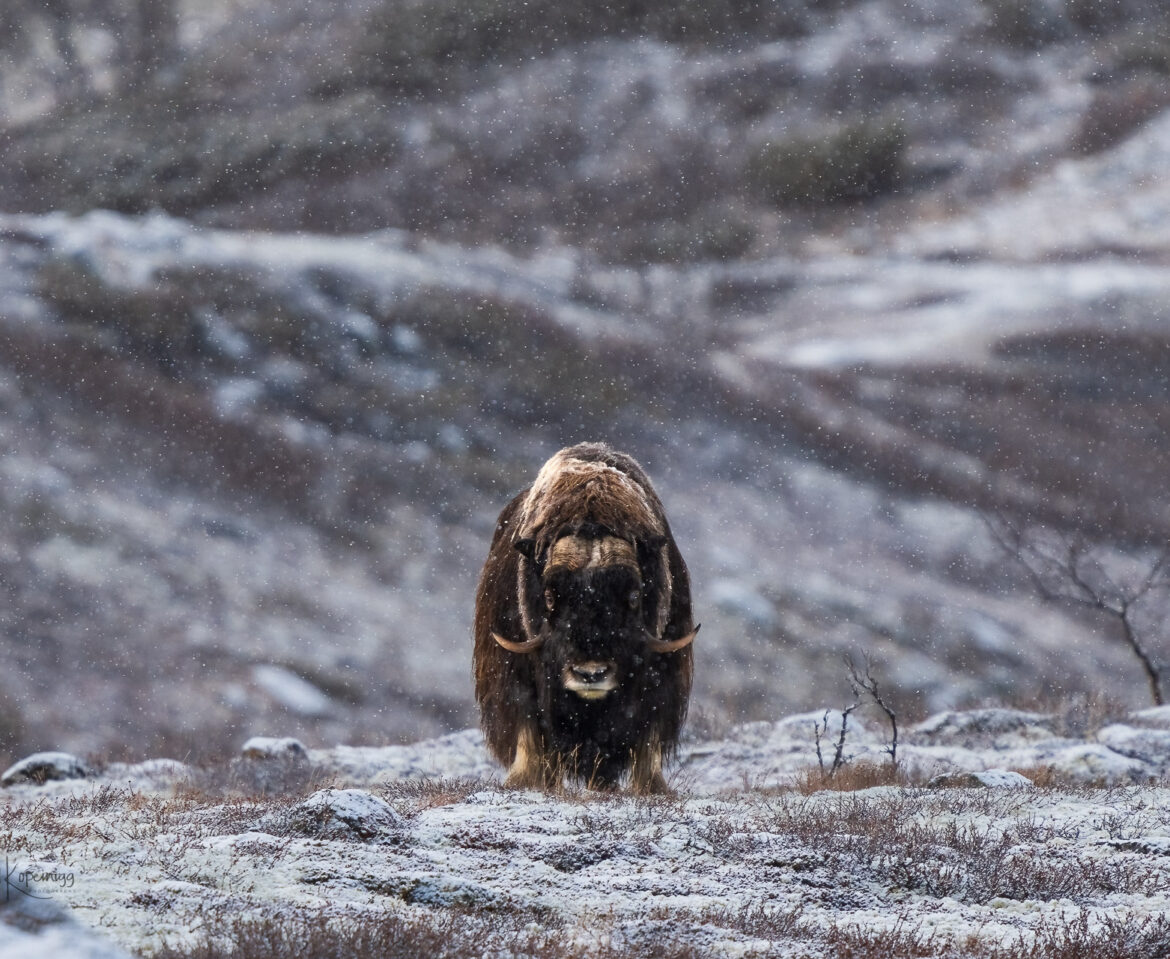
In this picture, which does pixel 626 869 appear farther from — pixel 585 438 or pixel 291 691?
pixel 585 438

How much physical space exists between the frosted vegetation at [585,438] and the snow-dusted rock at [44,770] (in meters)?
0.08

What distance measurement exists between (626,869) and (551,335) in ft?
95.3

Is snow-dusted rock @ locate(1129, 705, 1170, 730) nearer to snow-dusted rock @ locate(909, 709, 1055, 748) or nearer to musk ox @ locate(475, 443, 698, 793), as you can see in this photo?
snow-dusted rock @ locate(909, 709, 1055, 748)

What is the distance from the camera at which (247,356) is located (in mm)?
31391

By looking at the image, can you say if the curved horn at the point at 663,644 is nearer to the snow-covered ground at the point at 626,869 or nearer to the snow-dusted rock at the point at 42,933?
the snow-covered ground at the point at 626,869

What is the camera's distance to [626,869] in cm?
557

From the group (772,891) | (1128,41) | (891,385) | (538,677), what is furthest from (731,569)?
(1128,41)

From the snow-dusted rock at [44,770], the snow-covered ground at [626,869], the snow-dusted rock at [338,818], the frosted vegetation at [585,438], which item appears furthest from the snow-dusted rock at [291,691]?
the snow-dusted rock at [338,818]

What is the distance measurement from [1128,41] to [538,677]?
40.5m

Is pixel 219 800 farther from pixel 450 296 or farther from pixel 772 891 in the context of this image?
pixel 450 296

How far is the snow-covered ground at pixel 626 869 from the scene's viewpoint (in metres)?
4.45

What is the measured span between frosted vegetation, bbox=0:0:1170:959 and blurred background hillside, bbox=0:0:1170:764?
129mm

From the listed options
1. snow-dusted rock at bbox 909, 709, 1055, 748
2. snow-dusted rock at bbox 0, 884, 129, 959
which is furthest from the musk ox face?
snow-dusted rock at bbox 909, 709, 1055, 748

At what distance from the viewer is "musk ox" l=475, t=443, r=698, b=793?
7887mm
